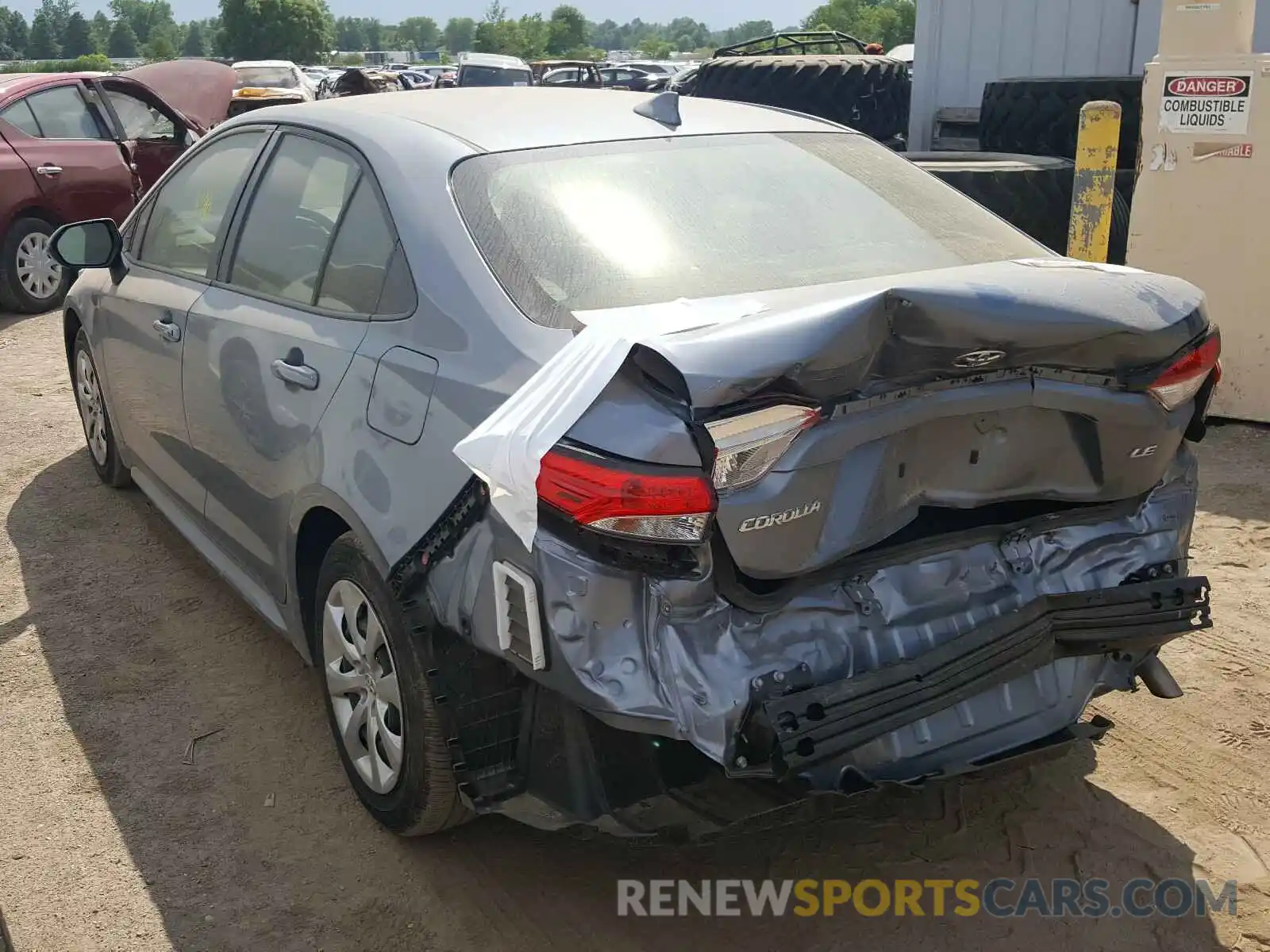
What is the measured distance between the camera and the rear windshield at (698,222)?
279cm

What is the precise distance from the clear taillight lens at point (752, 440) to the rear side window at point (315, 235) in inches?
46.0

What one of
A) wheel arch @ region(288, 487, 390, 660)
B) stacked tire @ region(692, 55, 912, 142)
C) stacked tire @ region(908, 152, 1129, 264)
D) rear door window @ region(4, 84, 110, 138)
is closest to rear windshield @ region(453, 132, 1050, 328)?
wheel arch @ region(288, 487, 390, 660)

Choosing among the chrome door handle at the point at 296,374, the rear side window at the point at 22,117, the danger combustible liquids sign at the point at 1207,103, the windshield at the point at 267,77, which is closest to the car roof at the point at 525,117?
the chrome door handle at the point at 296,374

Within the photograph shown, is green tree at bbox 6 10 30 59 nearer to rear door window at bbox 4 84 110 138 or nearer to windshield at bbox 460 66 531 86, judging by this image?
windshield at bbox 460 66 531 86

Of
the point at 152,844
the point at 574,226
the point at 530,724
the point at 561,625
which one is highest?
the point at 574,226

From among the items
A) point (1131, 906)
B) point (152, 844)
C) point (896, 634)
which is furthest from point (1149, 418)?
point (152, 844)

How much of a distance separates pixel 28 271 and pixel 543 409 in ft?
28.2

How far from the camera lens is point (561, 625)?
2.37m

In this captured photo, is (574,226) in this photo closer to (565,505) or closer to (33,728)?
(565,505)

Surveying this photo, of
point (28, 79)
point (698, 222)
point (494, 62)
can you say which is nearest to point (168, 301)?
point (698, 222)

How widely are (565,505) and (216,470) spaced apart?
193 cm

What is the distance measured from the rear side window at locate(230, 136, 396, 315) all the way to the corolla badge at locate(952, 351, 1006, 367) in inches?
55.1

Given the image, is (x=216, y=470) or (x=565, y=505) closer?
(x=565, y=505)

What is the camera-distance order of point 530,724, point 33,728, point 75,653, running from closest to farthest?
point 530,724 < point 33,728 < point 75,653
